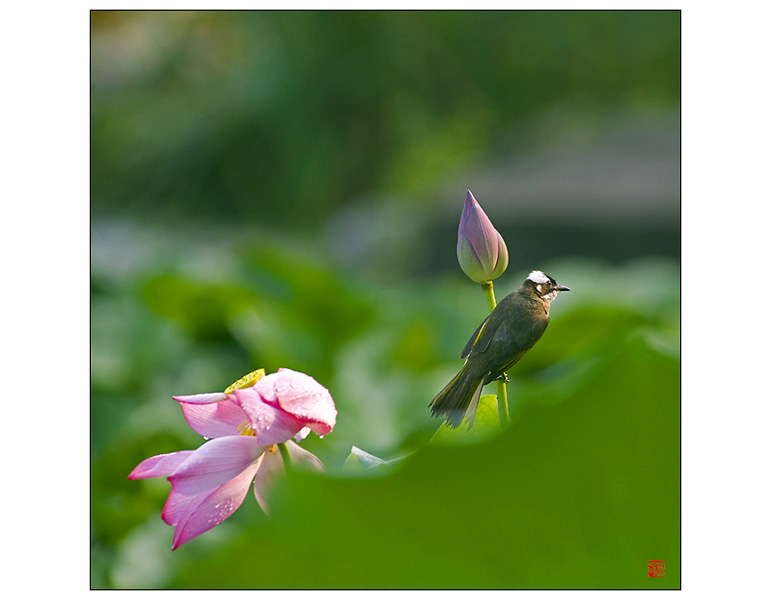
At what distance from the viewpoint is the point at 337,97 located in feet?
9.04

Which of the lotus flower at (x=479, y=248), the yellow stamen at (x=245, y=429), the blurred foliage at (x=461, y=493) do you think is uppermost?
the lotus flower at (x=479, y=248)

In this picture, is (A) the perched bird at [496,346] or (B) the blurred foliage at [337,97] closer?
(A) the perched bird at [496,346]

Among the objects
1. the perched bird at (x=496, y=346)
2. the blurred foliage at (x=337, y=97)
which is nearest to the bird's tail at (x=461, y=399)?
the perched bird at (x=496, y=346)

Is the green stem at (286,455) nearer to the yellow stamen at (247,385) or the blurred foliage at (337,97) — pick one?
the yellow stamen at (247,385)

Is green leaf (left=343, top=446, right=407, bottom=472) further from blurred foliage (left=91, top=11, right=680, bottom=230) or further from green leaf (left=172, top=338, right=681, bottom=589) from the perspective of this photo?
blurred foliage (left=91, top=11, right=680, bottom=230)

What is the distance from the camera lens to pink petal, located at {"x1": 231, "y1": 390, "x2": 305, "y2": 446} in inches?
6.6

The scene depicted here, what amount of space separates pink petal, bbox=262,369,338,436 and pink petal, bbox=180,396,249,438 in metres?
0.02

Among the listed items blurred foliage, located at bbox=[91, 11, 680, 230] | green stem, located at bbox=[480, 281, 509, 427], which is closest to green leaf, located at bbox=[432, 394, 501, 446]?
green stem, located at bbox=[480, 281, 509, 427]

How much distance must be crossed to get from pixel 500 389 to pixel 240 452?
0.07 metres

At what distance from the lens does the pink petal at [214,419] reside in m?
0.19

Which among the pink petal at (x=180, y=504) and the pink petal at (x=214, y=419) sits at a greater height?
the pink petal at (x=214, y=419)

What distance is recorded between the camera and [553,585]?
0.19 meters

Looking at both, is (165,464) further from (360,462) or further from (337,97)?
(337,97)

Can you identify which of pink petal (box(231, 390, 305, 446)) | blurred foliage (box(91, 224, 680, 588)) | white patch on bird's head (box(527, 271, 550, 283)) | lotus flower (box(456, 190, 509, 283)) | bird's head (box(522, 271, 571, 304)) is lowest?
blurred foliage (box(91, 224, 680, 588))
